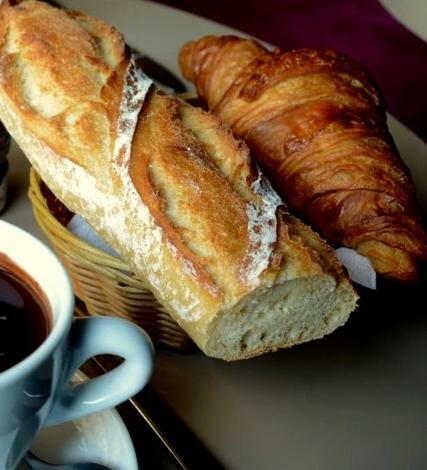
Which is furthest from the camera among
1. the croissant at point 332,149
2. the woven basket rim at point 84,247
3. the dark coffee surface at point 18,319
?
the croissant at point 332,149

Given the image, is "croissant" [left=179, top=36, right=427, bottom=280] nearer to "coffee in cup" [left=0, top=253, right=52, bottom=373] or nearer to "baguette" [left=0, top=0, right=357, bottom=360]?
"baguette" [left=0, top=0, right=357, bottom=360]

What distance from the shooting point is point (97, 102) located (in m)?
0.87

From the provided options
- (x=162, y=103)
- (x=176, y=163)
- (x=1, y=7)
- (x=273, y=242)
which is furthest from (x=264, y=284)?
(x=1, y=7)

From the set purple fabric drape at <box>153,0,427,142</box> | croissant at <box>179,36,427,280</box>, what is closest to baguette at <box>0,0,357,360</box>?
croissant at <box>179,36,427,280</box>

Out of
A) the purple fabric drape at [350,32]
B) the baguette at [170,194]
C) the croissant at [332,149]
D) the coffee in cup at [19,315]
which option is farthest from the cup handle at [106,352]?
the purple fabric drape at [350,32]

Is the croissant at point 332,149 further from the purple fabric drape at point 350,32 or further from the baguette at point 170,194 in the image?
the purple fabric drape at point 350,32

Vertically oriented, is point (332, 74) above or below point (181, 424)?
above

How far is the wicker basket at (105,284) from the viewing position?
0.83 metres

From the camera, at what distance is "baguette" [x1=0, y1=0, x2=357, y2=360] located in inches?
29.4

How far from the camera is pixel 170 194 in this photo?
80 cm

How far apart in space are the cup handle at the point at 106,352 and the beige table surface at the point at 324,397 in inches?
9.5

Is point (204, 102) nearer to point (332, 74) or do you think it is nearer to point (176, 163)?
point (332, 74)

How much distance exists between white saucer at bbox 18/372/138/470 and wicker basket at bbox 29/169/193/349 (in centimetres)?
15

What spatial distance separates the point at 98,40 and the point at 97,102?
0.47 feet
